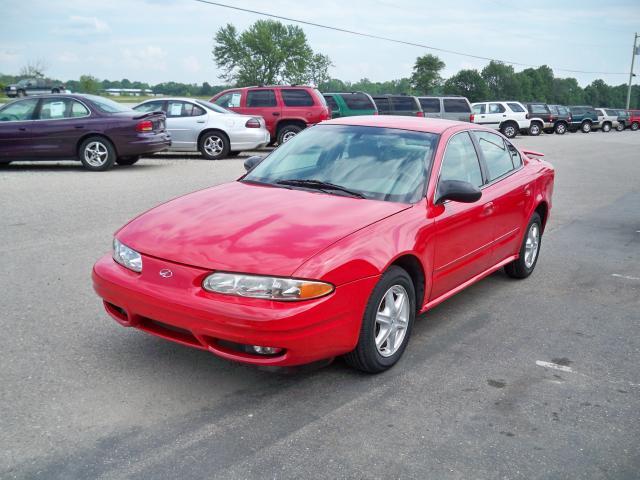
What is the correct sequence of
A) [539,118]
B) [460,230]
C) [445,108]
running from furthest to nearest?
[539,118] → [445,108] → [460,230]

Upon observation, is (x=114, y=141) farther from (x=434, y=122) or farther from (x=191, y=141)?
(x=434, y=122)

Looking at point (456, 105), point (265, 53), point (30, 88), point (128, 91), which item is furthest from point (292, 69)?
point (456, 105)

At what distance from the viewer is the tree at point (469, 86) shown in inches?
4267

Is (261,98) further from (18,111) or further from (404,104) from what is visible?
(404,104)

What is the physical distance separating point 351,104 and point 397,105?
4.14m

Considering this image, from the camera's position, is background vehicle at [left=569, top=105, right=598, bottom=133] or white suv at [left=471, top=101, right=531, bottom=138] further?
background vehicle at [left=569, top=105, right=598, bottom=133]

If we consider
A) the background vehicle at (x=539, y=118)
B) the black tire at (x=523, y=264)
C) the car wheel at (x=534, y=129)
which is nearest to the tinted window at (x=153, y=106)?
the black tire at (x=523, y=264)

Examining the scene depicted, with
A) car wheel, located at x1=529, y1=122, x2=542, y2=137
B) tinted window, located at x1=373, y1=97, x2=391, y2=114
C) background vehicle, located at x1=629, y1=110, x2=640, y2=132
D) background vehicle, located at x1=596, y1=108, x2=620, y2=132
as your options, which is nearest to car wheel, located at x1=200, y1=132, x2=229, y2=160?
tinted window, located at x1=373, y1=97, x2=391, y2=114

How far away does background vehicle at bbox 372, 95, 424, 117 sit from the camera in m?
25.5

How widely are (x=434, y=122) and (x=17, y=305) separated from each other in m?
3.49

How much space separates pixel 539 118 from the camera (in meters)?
37.0

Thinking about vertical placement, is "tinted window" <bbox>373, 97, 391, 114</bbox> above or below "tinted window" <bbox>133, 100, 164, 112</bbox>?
above

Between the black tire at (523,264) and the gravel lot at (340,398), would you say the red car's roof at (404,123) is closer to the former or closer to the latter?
the black tire at (523,264)

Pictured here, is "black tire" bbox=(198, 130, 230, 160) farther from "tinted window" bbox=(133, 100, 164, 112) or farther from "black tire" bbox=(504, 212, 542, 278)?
"black tire" bbox=(504, 212, 542, 278)
